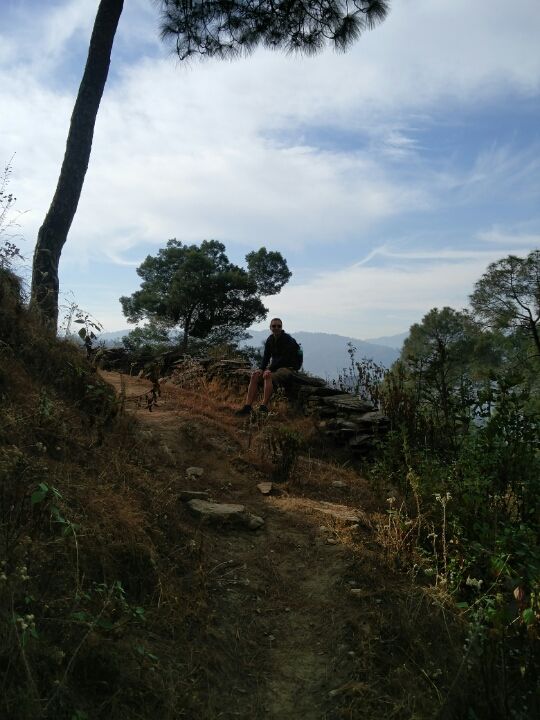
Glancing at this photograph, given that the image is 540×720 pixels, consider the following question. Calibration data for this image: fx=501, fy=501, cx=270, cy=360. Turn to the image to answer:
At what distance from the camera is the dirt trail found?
2.27 m

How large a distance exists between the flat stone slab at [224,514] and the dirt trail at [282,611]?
0.28ft

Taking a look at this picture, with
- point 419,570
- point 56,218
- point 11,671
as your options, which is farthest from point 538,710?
point 56,218

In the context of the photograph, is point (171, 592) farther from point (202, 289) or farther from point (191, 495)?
point (202, 289)

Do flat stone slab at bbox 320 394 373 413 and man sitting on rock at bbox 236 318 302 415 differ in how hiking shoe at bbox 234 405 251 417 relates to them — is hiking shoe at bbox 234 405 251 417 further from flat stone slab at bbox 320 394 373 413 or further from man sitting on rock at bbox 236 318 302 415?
flat stone slab at bbox 320 394 373 413

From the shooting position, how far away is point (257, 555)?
351cm

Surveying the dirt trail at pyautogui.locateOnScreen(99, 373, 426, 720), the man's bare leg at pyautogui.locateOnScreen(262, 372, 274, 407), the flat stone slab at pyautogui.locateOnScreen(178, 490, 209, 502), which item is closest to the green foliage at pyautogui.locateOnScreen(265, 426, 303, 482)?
the dirt trail at pyautogui.locateOnScreen(99, 373, 426, 720)

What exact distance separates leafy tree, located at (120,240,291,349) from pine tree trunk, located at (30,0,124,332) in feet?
44.8

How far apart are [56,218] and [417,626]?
6310mm

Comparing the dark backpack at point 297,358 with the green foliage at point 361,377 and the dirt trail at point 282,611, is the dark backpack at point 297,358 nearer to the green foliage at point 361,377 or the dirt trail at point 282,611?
the green foliage at point 361,377

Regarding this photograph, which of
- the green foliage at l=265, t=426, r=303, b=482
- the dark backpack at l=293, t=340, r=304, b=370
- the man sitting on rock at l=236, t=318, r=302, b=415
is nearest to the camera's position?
the green foliage at l=265, t=426, r=303, b=482

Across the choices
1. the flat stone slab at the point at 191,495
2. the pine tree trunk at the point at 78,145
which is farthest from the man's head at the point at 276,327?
the flat stone slab at the point at 191,495

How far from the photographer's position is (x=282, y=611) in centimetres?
295

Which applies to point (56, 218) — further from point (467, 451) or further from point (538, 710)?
point (538, 710)

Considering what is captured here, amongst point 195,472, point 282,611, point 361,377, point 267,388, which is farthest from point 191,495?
point 361,377
